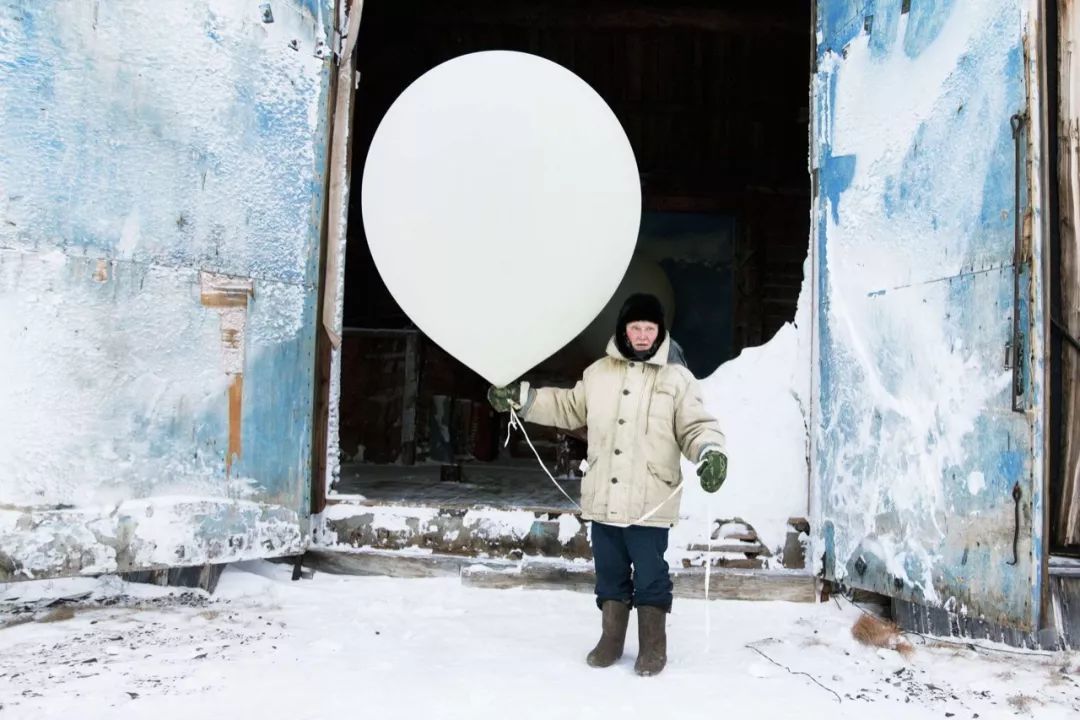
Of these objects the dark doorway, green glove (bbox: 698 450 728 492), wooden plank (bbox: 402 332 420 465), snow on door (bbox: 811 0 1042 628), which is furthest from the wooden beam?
green glove (bbox: 698 450 728 492)

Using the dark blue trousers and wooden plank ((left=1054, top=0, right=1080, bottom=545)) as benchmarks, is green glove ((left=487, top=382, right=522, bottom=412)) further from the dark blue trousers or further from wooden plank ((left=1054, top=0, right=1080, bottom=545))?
wooden plank ((left=1054, top=0, right=1080, bottom=545))

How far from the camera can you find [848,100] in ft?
12.1

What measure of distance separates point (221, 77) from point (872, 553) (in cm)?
332

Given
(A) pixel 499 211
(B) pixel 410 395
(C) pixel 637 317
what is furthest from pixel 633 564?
(B) pixel 410 395

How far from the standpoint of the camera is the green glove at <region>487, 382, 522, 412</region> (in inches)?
110

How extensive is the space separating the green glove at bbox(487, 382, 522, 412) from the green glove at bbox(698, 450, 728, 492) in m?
Result: 0.64

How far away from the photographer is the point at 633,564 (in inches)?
115

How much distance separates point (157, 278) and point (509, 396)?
163 cm

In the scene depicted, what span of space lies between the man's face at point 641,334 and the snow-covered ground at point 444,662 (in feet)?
3.58

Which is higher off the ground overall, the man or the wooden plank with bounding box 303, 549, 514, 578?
the man

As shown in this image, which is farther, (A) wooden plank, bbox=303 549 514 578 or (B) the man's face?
(A) wooden plank, bbox=303 549 514 578

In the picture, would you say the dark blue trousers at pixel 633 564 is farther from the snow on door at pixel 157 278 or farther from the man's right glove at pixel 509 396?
the snow on door at pixel 157 278

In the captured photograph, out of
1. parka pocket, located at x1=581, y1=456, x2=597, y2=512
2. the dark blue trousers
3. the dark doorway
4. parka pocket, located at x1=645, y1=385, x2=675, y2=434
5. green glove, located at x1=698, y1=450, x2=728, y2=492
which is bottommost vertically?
the dark blue trousers

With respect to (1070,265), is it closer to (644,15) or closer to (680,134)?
(644,15)
